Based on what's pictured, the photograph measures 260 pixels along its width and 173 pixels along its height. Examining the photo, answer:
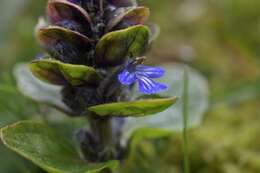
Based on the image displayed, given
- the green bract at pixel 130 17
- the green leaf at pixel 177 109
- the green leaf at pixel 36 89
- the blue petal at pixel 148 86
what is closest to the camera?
the blue petal at pixel 148 86

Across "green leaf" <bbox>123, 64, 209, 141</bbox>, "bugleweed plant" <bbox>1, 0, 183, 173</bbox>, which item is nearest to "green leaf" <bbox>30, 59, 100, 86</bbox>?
→ "bugleweed plant" <bbox>1, 0, 183, 173</bbox>

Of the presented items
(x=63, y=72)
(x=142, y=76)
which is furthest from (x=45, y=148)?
(x=142, y=76)

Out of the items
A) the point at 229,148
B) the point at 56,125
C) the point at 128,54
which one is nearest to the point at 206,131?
the point at 229,148

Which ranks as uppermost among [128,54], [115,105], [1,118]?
[128,54]

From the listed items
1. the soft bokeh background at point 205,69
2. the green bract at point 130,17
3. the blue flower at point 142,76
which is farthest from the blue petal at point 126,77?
the soft bokeh background at point 205,69

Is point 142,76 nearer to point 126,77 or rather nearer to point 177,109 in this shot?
point 126,77

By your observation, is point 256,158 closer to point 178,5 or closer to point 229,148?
point 229,148

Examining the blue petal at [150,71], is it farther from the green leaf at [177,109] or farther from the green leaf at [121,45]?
the green leaf at [177,109]
